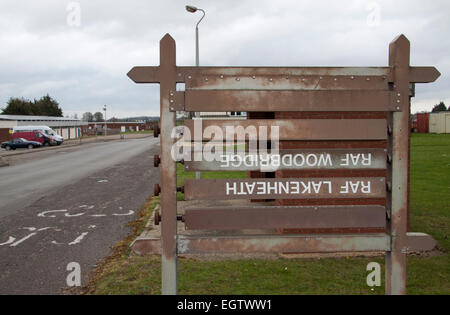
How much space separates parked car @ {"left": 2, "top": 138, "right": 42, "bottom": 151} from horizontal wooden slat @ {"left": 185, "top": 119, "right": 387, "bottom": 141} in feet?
158

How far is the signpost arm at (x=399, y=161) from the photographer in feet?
11.9

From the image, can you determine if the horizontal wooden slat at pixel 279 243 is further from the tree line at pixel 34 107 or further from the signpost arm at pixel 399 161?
the tree line at pixel 34 107

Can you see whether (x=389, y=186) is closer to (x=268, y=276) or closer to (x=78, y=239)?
(x=268, y=276)

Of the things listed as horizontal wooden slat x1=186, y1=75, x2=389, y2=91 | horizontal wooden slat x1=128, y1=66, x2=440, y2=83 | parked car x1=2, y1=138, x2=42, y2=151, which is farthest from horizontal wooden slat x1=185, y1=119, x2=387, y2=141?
parked car x1=2, y1=138, x2=42, y2=151

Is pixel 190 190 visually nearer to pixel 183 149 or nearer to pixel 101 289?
pixel 183 149

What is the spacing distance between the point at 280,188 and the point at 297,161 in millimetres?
282

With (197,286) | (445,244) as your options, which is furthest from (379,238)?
(445,244)

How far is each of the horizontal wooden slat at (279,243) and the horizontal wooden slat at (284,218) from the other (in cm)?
10

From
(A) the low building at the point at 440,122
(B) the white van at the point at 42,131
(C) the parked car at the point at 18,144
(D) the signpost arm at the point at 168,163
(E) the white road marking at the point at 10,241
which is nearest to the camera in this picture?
(D) the signpost arm at the point at 168,163

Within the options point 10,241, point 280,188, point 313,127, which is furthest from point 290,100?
point 10,241

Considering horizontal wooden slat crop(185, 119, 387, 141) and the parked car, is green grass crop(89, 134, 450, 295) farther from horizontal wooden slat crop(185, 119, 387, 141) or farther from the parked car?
the parked car

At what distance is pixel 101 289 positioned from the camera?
5445mm

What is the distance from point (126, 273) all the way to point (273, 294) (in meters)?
2.19

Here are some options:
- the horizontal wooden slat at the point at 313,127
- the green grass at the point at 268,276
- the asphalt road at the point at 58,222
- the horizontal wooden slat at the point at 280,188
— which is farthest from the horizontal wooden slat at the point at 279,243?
the asphalt road at the point at 58,222
